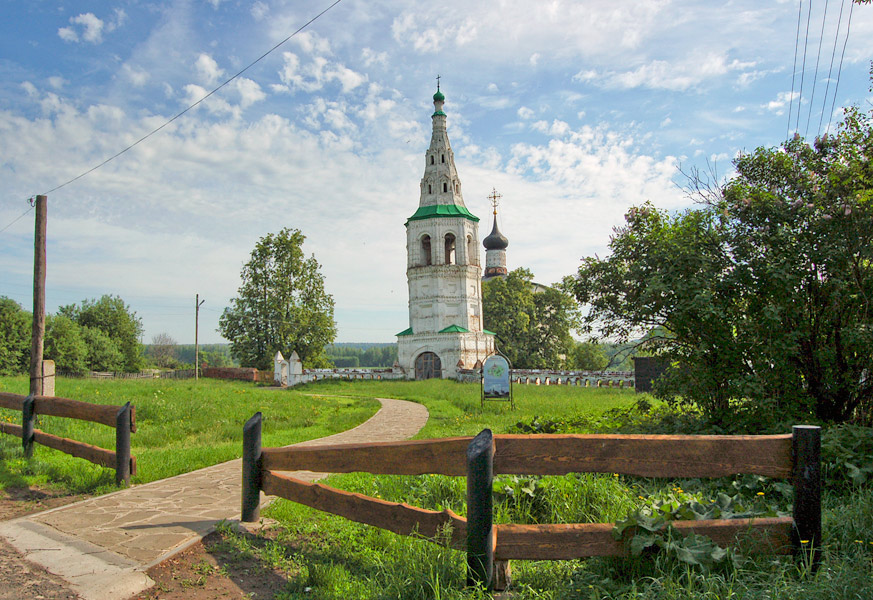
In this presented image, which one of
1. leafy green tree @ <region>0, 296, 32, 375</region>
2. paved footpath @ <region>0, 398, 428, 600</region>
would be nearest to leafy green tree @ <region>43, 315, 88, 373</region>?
leafy green tree @ <region>0, 296, 32, 375</region>

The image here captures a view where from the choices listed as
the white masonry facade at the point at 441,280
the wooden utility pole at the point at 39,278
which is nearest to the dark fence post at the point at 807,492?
the wooden utility pole at the point at 39,278

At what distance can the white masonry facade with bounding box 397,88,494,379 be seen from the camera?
43.0 meters

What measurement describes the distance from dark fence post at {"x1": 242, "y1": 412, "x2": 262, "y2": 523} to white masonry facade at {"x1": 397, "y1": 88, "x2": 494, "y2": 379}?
36.8m

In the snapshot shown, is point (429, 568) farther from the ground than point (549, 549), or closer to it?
closer to it

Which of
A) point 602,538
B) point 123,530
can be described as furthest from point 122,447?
point 602,538

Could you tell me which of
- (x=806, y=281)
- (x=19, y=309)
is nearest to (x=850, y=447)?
(x=806, y=281)

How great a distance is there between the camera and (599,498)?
5328 mm

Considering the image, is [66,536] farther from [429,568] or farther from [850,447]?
[850,447]

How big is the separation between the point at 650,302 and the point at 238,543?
6.19 m

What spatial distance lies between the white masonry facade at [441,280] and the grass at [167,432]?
907 inches

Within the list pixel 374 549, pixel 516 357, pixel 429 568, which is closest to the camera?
pixel 429 568

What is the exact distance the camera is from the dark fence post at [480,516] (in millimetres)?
3408

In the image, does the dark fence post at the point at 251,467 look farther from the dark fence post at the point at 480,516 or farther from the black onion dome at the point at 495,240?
the black onion dome at the point at 495,240

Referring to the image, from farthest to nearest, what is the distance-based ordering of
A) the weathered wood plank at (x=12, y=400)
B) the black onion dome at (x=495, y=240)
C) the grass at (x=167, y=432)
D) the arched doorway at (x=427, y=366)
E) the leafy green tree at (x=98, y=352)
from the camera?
the black onion dome at (x=495, y=240)
the leafy green tree at (x=98, y=352)
the arched doorway at (x=427, y=366)
the weathered wood plank at (x=12, y=400)
the grass at (x=167, y=432)
